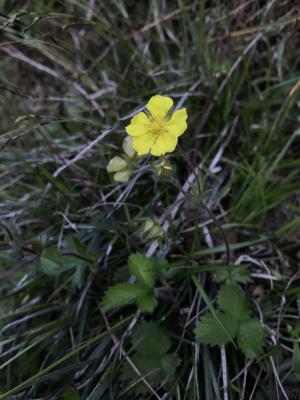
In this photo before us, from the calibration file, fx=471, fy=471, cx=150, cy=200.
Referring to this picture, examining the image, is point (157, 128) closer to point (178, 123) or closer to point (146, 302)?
point (178, 123)

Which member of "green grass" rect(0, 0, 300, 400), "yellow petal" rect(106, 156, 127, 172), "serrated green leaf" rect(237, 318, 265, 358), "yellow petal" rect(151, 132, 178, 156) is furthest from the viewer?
"yellow petal" rect(106, 156, 127, 172)

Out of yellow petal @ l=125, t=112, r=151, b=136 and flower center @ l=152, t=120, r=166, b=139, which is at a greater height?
yellow petal @ l=125, t=112, r=151, b=136

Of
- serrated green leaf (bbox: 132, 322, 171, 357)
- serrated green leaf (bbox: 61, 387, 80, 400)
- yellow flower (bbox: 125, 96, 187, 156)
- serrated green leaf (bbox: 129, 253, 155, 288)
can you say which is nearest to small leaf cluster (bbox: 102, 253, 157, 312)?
serrated green leaf (bbox: 129, 253, 155, 288)

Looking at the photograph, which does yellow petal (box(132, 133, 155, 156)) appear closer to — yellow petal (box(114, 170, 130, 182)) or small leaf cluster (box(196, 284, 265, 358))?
yellow petal (box(114, 170, 130, 182))

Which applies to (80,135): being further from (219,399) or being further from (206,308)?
(219,399)

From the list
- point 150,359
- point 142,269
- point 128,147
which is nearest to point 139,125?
point 128,147

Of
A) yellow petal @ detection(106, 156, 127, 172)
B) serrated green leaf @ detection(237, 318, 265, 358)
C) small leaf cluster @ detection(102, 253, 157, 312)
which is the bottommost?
serrated green leaf @ detection(237, 318, 265, 358)

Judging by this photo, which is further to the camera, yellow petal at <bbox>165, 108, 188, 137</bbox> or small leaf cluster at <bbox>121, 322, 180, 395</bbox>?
small leaf cluster at <bbox>121, 322, 180, 395</bbox>
